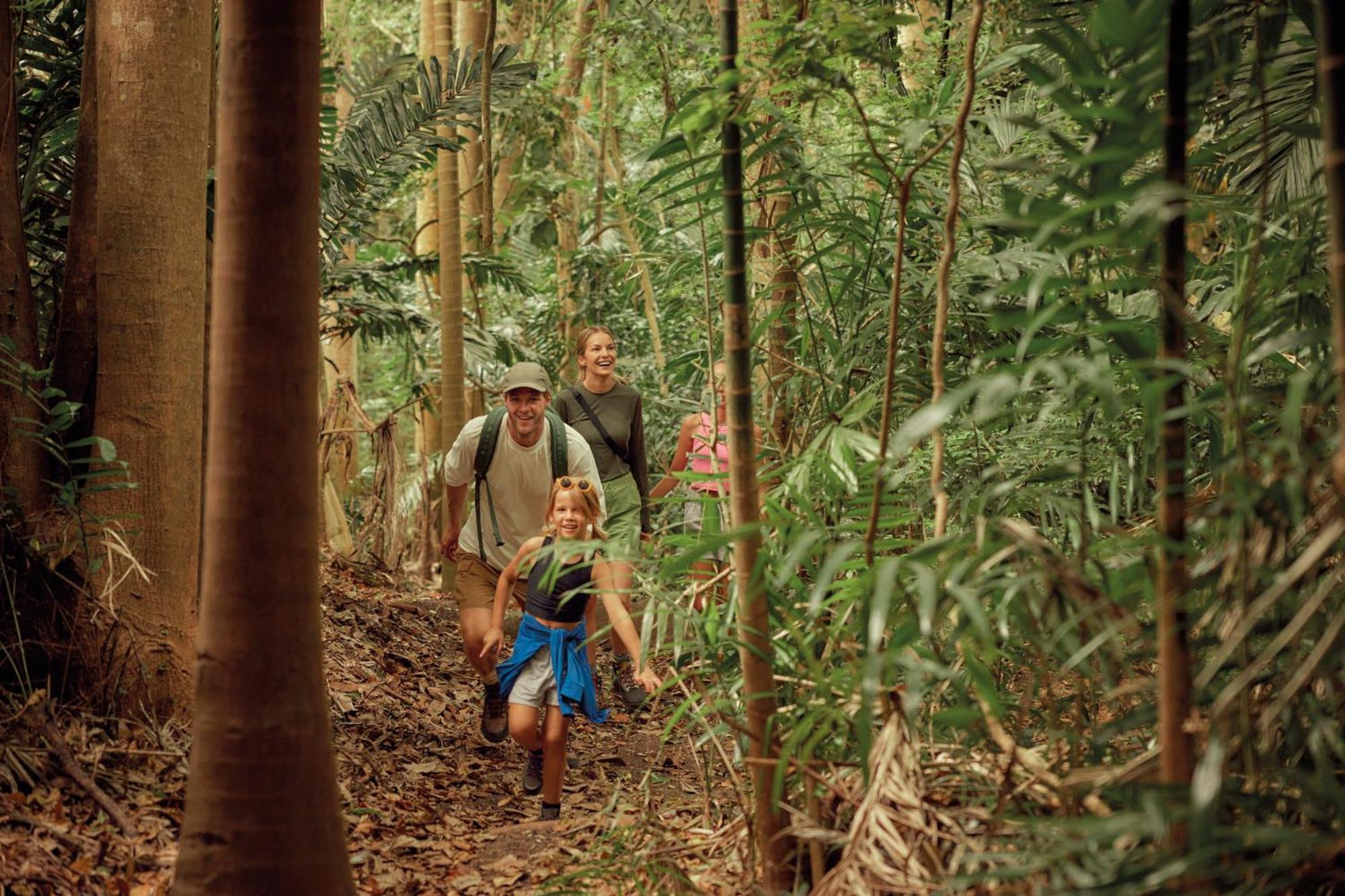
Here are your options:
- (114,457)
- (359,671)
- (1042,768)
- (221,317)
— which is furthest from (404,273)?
(1042,768)

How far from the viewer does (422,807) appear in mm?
4699

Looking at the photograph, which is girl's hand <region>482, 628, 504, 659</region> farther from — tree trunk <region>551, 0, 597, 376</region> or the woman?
tree trunk <region>551, 0, 597, 376</region>

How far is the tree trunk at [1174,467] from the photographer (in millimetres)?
2023

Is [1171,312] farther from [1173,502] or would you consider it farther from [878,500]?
[878,500]

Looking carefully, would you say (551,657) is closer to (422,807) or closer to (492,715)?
(422,807)

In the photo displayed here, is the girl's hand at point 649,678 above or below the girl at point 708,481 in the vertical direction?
below

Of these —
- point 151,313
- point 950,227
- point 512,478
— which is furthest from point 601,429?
point 950,227

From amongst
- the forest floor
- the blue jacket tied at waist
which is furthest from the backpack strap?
the forest floor

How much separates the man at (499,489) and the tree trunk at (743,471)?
294 cm

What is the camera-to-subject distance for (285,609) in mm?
2852

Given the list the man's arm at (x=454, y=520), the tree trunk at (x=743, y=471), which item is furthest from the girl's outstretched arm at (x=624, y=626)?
the man's arm at (x=454, y=520)

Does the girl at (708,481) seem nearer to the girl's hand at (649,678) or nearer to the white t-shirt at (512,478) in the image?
the girl's hand at (649,678)

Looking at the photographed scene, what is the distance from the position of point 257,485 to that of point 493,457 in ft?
9.82

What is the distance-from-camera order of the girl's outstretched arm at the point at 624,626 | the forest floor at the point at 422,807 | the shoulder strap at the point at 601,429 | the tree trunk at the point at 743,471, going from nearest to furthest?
the tree trunk at the point at 743,471 → the forest floor at the point at 422,807 → the girl's outstretched arm at the point at 624,626 → the shoulder strap at the point at 601,429
